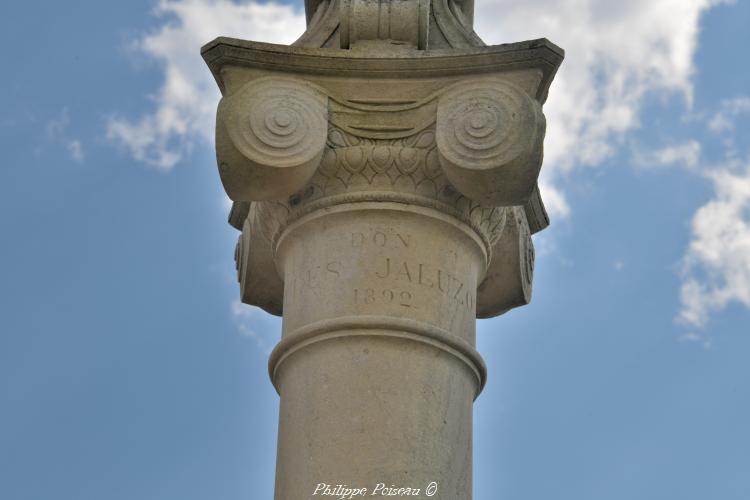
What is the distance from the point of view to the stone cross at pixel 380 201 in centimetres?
1032

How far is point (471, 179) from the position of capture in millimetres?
10859

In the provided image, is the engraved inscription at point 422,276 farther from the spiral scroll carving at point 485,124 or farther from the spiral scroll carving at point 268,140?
the spiral scroll carving at point 268,140

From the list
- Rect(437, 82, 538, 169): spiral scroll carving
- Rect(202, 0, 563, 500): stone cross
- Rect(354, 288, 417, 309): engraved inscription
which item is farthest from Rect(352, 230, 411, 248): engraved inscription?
Rect(437, 82, 538, 169): spiral scroll carving

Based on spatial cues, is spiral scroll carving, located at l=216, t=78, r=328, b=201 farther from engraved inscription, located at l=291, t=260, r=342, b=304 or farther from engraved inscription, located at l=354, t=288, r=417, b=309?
engraved inscription, located at l=354, t=288, r=417, b=309

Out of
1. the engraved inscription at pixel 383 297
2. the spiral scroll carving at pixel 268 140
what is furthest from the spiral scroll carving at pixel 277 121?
the engraved inscription at pixel 383 297

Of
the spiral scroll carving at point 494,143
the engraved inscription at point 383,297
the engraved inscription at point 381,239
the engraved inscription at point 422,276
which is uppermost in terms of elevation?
the spiral scroll carving at point 494,143

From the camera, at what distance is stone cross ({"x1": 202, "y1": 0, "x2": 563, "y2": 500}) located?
1032cm

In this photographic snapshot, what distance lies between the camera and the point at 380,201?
1102cm

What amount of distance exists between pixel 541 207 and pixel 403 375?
358 centimetres

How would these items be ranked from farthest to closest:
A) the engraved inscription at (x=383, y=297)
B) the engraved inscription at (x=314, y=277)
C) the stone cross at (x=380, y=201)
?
the engraved inscription at (x=314, y=277), the engraved inscription at (x=383, y=297), the stone cross at (x=380, y=201)

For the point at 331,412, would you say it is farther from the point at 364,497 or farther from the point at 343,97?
the point at 343,97

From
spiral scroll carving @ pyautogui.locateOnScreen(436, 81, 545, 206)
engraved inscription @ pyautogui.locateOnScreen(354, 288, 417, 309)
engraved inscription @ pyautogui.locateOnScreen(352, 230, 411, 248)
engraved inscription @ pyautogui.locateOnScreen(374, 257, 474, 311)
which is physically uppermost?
spiral scroll carving @ pyautogui.locateOnScreen(436, 81, 545, 206)

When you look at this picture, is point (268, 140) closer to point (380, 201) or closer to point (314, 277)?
point (380, 201)

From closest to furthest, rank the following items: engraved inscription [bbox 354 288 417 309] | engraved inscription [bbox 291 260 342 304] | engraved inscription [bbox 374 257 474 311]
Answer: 1. engraved inscription [bbox 354 288 417 309]
2. engraved inscription [bbox 374 257 474 311]
3. engraved inscription [bbox 291 260 342 304]
